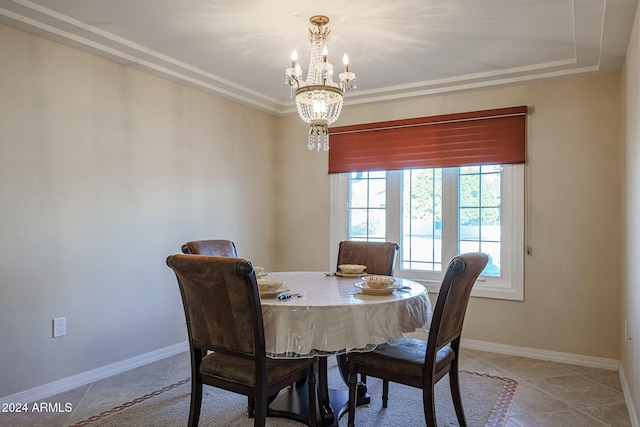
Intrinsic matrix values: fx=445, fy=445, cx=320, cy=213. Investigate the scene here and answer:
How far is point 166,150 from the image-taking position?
12.0 ft

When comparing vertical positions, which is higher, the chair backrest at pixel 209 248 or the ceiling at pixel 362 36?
the ceiling at pixel 362 36

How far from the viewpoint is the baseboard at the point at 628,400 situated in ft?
7.68

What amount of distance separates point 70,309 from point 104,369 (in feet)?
1.70

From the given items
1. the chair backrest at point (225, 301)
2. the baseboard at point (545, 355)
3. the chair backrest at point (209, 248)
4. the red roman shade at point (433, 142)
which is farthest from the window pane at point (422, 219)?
the chair backrest at point (225, 301)

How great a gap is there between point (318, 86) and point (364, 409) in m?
1.89

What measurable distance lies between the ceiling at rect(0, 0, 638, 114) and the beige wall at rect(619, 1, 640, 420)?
0.24 metres

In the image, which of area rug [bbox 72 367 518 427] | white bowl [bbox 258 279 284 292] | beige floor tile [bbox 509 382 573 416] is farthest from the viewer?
beige floor tile [bbox 509 382 573 416]

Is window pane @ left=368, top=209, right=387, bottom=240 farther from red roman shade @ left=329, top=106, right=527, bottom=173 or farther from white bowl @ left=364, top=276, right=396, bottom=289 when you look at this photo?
white bowl @ left=364, top=276, right=396, bottom=289

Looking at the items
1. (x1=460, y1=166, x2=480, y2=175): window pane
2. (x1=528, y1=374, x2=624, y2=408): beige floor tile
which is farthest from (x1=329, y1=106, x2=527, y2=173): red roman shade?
(x1=528, y1=374, x2=624, y2=408): beige floor tile

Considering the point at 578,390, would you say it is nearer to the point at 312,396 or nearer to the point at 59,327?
the point at 312,396

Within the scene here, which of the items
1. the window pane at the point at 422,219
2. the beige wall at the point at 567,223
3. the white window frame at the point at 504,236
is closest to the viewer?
the beige wall at the point at 567,223

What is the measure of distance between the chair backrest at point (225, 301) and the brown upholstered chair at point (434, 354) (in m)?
0.63

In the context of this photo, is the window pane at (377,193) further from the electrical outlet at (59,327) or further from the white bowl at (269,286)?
the electrical outlet at (59,327)

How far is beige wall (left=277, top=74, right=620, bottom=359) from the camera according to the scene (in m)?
3.38
